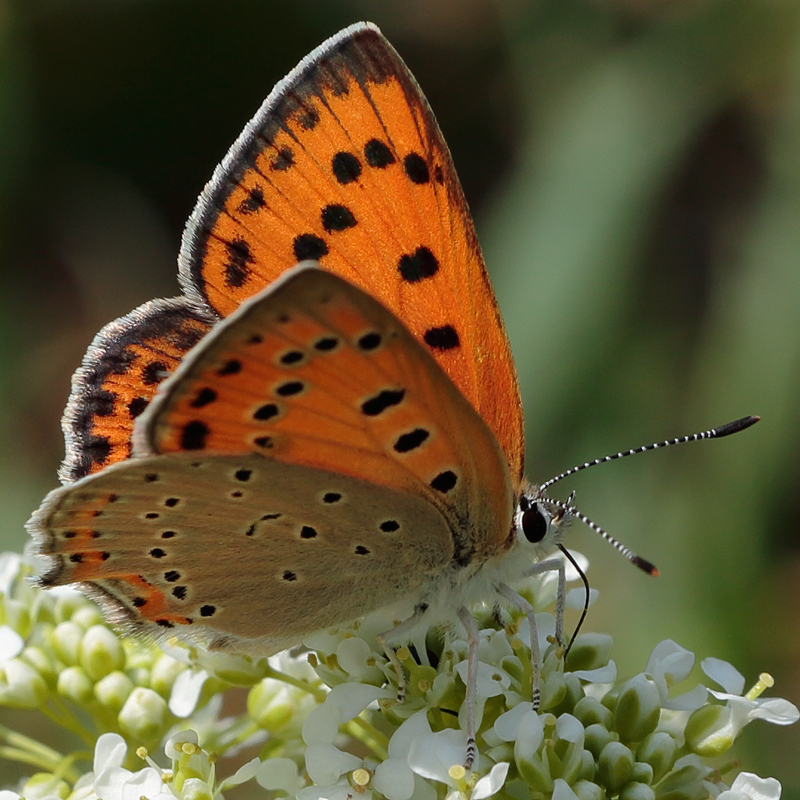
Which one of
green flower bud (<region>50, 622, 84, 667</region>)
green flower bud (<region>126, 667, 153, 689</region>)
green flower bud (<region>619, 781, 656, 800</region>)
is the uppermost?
green flower bud (<region>50, 622, 84, 667</region>)

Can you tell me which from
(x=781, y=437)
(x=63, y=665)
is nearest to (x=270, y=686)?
(x=63, y=665)

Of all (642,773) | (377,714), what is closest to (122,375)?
(377,714)

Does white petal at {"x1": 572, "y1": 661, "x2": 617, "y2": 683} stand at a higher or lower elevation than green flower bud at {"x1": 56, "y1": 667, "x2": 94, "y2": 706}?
lower

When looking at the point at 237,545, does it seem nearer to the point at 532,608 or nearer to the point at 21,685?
the point at 532,608

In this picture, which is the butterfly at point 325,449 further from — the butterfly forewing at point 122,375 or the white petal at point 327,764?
the white petal at point 327,764

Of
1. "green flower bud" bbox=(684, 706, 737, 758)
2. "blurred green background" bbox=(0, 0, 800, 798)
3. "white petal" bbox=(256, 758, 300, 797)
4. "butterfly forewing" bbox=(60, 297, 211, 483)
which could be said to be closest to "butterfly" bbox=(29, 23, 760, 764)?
"butterfly forewing" bbox=(60, 297, 211, 483)

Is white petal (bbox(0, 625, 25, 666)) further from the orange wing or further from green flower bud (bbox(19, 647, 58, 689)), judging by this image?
the orange wing
